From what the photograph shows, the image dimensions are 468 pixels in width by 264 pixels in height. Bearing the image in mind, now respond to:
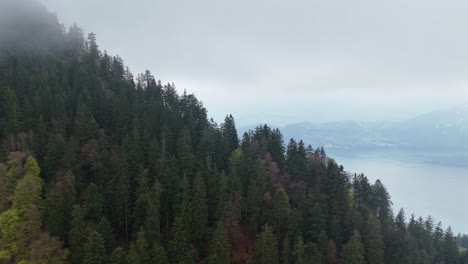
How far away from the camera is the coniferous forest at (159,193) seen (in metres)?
38.6

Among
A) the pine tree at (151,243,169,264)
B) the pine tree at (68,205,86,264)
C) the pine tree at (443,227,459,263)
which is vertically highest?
the pine tree at (68,205,86,264)

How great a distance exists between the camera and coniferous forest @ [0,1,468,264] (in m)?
38.6

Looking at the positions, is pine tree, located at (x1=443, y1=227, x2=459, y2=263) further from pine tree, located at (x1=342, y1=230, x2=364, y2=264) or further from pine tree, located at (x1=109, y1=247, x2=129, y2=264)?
pine tree, located at (x1=109, y1=247, x2=129, y2=264)

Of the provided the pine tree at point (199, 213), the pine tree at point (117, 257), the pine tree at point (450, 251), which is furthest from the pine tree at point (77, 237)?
the pine tree at point (450, 251)

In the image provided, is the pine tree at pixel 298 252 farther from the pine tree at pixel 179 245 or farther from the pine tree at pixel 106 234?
the pine tree at pixel 106 234

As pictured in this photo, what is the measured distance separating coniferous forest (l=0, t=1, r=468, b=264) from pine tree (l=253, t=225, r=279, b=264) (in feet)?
0.56

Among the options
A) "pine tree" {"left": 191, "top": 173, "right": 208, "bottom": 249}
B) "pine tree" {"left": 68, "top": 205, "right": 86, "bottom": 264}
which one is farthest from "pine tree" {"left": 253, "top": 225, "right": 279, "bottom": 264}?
"pine tree" {"left": 68, "top": 205, "right": 86, "bottom": 264}

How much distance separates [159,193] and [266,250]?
53.0 ft

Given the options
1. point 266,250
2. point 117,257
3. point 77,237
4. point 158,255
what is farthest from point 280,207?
point 77,237

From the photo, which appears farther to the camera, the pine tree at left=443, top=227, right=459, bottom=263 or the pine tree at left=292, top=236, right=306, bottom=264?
the pine tree at left=443, top=227, right=459, bottom=263

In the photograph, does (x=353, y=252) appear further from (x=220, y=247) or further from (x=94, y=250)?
(x=94, y=250)

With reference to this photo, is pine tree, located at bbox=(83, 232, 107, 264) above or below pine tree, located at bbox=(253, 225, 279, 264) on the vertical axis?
above

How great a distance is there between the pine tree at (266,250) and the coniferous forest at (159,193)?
0.56 feet

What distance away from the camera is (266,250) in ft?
133
